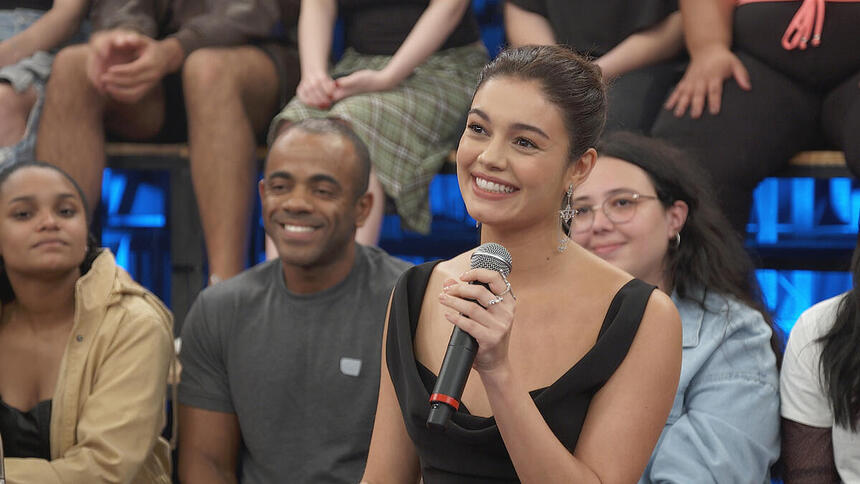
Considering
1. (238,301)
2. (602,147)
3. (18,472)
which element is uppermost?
(602,147)

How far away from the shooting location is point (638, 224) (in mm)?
2207

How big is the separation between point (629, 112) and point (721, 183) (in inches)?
11.5

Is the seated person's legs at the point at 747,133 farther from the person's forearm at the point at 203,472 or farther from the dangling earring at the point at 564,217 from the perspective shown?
the person's forearm at the point at 203,472

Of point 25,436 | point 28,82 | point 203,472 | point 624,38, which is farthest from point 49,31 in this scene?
point 624,38

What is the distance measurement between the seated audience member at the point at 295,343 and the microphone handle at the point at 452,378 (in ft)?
3.69

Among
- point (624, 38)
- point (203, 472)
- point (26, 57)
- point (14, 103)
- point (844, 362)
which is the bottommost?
point (203, 472)

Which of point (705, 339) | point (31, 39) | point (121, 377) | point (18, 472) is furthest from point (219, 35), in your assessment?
point (705, 339)

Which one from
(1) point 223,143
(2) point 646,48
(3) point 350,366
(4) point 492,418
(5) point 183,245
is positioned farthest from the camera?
(5) point 183,245

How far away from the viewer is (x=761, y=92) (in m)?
2.50

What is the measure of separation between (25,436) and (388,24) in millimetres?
1499

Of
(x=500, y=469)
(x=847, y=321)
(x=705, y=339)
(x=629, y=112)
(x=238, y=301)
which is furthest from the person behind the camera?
(x=629, y=112)

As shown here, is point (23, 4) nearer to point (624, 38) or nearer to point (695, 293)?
point (624, 38)

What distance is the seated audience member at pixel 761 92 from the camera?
2465mm

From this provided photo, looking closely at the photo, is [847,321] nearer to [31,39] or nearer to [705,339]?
[705,339]
